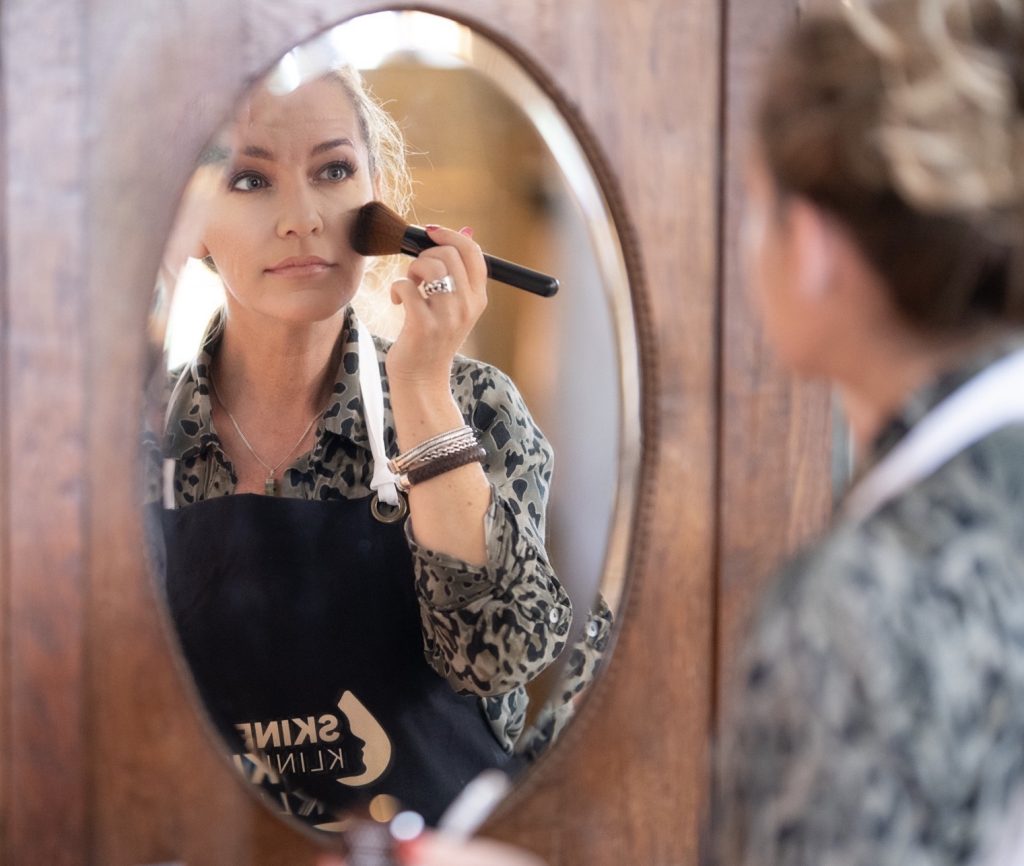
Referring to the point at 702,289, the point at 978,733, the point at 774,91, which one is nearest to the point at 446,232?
the point at 702,289

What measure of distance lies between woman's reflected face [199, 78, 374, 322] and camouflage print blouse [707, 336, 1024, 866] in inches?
14.7

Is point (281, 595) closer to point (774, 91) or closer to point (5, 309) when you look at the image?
point (5, 309)

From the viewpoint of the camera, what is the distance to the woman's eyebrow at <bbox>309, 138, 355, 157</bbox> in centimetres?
68

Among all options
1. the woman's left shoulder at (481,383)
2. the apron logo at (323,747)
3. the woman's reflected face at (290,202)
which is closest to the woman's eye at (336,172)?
the woman's reflected face at (290,202)

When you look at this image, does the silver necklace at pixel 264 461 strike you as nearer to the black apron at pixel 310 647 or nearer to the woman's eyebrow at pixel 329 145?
the black apron at pixel 310 647

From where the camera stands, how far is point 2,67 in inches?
24.8

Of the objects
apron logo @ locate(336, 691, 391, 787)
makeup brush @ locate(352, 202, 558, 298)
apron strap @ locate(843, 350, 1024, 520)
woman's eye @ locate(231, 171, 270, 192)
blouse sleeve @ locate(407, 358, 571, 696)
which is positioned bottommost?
apron logo @ locate(336, 691, 391, 787)

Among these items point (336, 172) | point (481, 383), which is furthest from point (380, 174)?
point (481, 383)

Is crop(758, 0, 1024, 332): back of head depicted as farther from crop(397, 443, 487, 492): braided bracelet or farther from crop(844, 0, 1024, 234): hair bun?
crop(397, 443, 487, 492): braided bracelet

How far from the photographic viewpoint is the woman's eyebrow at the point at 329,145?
68 centimetres

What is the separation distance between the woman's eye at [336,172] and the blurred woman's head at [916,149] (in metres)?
0.31

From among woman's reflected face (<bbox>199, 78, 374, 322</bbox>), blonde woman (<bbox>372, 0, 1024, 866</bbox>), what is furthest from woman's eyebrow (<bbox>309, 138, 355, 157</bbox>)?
blonde woman (<bbox>372, 0, 1024, 866</bbox>)

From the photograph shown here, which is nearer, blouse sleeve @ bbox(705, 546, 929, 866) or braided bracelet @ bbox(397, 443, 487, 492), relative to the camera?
blouse sleeve @ bbox(705, 546, 929, 866)

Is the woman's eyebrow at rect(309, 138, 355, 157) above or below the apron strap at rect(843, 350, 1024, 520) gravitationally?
above
